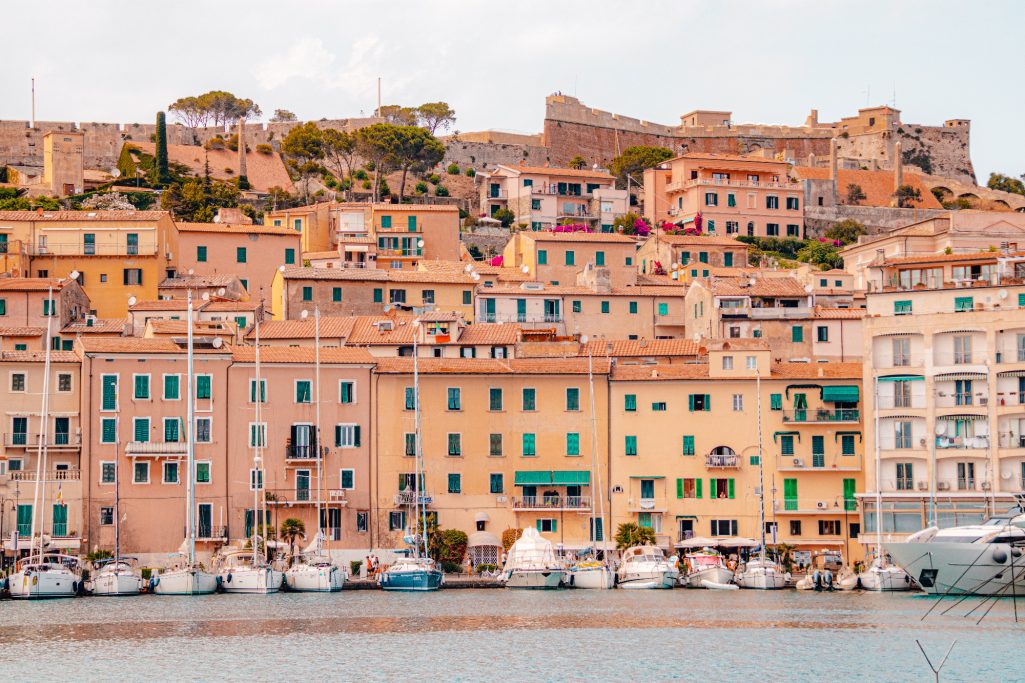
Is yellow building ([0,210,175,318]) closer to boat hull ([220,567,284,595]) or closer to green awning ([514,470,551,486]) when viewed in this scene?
green awning ([514,470,551,486])

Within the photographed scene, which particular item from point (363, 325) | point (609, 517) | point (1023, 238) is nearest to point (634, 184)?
point (1023, 238)

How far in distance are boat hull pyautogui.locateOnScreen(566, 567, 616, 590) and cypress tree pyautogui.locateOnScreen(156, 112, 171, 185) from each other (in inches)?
2293

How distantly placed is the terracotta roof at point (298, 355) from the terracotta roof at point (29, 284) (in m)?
13.9

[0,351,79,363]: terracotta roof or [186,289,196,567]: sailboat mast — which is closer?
[186,289,196,567]: sailboat mast

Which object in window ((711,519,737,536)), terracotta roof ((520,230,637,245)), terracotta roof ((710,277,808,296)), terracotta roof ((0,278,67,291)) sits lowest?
window ((711,519,737,536))

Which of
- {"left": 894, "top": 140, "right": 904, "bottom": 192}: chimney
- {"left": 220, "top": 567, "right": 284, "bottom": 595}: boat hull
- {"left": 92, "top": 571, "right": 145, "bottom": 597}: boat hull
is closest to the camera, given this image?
{"left": 92, "top": 571, "right": 145, "bottom": 597}: boat hull

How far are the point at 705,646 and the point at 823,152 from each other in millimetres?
100439

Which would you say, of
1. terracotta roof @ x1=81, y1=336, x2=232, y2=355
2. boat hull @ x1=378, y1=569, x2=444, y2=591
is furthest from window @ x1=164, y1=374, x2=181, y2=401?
boat hull @ x1=378, y1=569, x2=444, y2=591

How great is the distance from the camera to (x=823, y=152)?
146125mm

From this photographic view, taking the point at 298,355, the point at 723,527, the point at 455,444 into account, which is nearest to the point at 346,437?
the point at 298,355

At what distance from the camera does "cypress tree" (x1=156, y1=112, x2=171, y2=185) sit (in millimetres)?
116562

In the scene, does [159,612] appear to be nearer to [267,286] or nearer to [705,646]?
[705,646]

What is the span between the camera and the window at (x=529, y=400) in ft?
232

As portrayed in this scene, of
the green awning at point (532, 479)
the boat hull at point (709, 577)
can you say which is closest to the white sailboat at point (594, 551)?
the green awning at point (532, 479)
